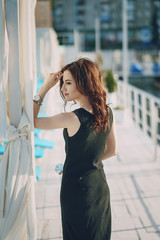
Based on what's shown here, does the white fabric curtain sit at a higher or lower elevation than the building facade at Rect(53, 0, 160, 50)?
lower

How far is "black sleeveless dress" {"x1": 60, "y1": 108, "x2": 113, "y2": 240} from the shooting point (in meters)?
1.29

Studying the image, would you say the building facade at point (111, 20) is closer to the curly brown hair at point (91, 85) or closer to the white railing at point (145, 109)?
the white railing at point (145, 109)

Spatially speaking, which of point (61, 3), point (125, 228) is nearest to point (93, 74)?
point (125, 228)

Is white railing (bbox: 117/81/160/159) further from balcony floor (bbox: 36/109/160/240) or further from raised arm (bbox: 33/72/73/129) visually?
raised arm (bbox: 33/72/73/129)

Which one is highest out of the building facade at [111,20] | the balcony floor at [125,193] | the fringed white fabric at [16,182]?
the building facade at [111,20]

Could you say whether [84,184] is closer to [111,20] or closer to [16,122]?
[16,122]

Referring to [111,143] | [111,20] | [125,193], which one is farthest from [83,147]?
[111,20]

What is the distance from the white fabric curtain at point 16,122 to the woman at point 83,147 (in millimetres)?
141

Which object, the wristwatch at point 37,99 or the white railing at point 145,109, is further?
the white railing at point 145,109

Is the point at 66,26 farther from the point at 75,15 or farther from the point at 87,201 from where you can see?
the point at 87,201

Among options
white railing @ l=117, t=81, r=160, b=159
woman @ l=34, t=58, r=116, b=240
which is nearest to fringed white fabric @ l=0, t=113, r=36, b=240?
woman @ l=34, t=58, r=116, b=240

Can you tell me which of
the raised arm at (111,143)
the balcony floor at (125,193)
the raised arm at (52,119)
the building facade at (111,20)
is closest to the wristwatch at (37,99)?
the raised arm at (52,119)

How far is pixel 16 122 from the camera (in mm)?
1512

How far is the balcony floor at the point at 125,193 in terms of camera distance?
2.19 meters
